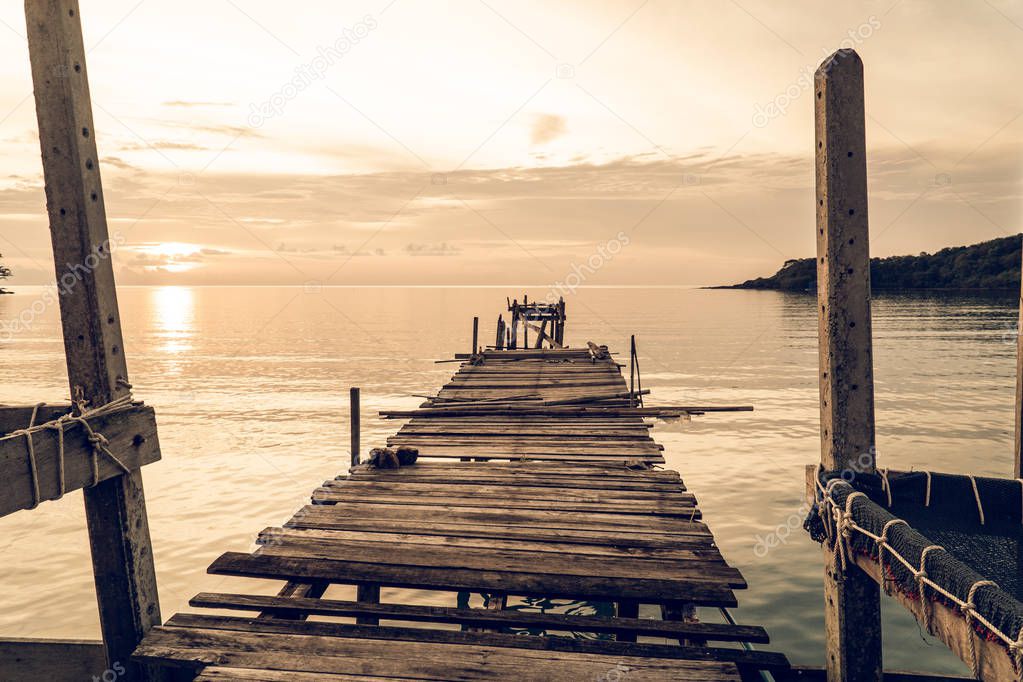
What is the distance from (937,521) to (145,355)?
209ft

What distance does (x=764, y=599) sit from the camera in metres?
10.0

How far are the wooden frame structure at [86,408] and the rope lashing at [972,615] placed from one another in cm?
487

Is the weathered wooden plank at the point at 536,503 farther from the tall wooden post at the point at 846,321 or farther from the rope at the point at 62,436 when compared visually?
the rope at the point at 62,436

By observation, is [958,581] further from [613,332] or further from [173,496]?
[613,332]

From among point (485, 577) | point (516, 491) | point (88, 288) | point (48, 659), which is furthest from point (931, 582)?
point (48, 659)

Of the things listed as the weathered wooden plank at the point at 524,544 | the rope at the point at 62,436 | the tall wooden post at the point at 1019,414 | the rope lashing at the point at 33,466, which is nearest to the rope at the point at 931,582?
the weathered wooden plank at the point at 524,544

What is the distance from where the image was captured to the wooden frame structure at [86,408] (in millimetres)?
3959

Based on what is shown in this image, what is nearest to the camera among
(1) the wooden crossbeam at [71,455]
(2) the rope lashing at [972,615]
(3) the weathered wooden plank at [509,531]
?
(2) the rope lashing at [972,615]

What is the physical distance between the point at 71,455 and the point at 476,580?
289cm

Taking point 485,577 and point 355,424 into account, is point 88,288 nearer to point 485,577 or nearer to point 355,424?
point 485,577

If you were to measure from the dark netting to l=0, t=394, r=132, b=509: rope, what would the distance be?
15.5ft

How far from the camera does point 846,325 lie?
15.0ft

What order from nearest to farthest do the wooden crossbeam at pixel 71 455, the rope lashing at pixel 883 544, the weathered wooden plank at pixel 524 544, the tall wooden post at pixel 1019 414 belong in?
the wooden crossbeam at pixel 71 455
the rope lashing at pixel 883 544
the tall wooden post at pixel 1019 414
the weathered wooden plank at pixel 524 544

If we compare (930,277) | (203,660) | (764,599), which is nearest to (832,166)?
(203,660)
